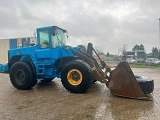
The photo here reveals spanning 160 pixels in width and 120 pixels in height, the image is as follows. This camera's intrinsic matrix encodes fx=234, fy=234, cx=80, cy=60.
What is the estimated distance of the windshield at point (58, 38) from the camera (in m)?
9.76

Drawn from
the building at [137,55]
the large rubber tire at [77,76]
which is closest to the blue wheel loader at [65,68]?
the large rubber tire at [77,76]

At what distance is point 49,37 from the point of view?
969cm

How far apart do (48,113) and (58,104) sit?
105 centimetres

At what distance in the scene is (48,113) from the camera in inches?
238

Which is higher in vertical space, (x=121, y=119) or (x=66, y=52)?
(x=66, y=52)

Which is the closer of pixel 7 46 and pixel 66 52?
pixel 66 52

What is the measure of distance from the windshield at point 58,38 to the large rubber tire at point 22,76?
1.54 m

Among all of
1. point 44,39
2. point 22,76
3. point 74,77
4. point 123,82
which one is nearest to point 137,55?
point 44,39

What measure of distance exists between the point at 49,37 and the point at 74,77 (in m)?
2.11

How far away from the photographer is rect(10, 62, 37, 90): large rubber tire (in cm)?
982

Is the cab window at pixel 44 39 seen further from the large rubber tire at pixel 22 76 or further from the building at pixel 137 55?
the building at pixel 137 55

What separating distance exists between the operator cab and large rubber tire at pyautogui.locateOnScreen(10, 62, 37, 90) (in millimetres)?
1112

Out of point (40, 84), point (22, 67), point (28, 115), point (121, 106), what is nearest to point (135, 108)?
point (121, 106)

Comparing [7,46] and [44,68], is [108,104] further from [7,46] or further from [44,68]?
[7,46]
